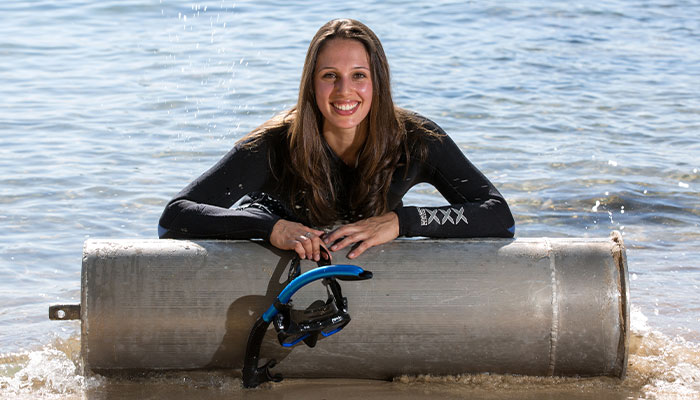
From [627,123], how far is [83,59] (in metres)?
5.99

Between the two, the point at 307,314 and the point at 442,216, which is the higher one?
the point at 442,216

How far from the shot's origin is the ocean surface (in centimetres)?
396

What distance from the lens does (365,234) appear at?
351cm

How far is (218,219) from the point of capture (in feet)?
11.8

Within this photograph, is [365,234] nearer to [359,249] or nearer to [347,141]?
[359,249]

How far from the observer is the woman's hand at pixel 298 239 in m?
3.44

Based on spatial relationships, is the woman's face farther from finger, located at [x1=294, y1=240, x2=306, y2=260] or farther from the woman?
finger, located at [x1=294, y1=240, x2=306, y2=260]

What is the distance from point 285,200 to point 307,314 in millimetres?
715

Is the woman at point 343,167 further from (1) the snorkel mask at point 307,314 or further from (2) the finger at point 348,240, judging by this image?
(1) the snorkel mask at point 307,314

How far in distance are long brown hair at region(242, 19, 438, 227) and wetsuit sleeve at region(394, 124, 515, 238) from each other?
0.14 m

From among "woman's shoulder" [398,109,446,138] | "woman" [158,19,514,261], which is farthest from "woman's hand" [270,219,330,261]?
"woman's shoulder" [398,109,446,138]

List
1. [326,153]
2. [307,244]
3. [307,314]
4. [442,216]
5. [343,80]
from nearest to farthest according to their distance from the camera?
1. [307,314]
2. [307,244]
3. [442,216]
4. [343,80]
5. [326,153]

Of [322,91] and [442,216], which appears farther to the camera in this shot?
[322,91]

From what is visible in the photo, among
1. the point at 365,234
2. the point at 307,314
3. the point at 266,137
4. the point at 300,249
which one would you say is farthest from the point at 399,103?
the point at 307,314
